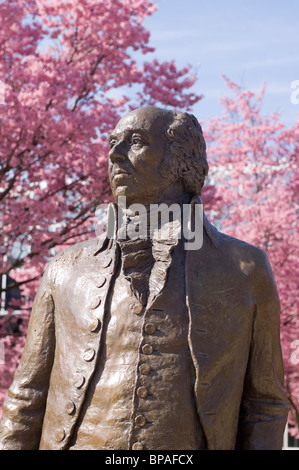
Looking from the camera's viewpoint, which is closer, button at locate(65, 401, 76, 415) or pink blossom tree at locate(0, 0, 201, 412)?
button at locate(65, 401, 76, 415)

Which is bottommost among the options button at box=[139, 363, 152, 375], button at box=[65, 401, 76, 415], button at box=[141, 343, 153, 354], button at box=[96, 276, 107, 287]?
button at box=[65, 401, 76, 415]

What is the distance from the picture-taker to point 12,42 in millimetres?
10156

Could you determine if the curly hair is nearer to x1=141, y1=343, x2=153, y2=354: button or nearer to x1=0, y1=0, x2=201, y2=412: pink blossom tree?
x1=141, y1=343, x2=153, y2=354: button

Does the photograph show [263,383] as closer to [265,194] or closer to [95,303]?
[95,303]

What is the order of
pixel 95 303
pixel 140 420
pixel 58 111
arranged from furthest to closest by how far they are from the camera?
1. pixel 58 111
2. pixel 95 303
3. pixel 140 420

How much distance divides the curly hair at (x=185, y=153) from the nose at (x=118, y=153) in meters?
0.15

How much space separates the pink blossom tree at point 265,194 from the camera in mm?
12109

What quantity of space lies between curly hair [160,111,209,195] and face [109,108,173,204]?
3 centimetres

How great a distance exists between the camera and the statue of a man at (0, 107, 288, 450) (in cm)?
279

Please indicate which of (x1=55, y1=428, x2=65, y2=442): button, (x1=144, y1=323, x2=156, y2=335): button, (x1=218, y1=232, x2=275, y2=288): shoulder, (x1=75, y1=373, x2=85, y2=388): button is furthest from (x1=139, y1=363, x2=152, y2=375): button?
(x1=218, y1=232, x2=275, y2=288): shoulder

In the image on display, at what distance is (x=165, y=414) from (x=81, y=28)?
8.54 m

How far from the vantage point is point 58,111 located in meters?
9.45

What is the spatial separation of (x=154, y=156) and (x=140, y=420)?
39.1 inches

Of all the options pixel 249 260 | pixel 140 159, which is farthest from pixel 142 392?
pixel 140 159
